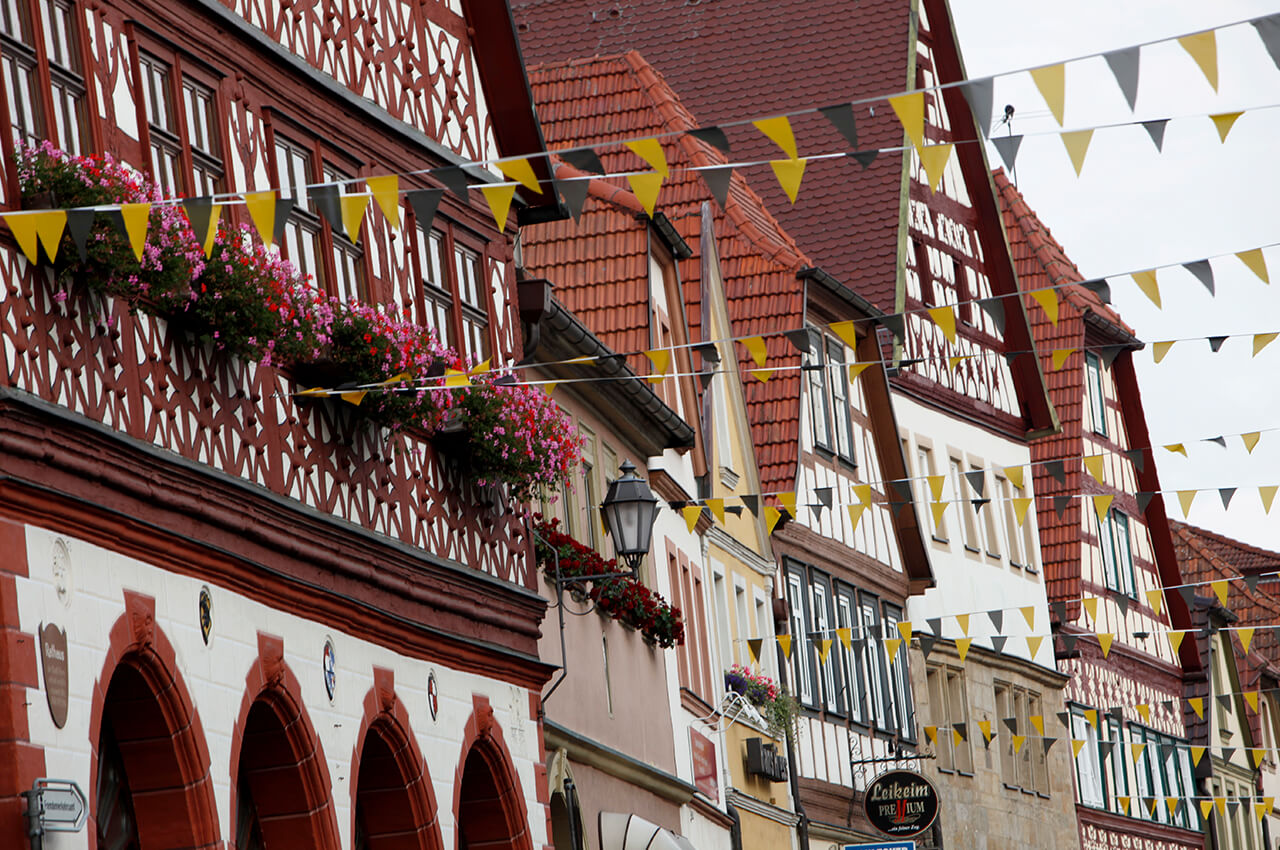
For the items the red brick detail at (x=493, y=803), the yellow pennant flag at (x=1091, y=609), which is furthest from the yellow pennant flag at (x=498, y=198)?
the yellow pennant flag at (x=1091, y=609)

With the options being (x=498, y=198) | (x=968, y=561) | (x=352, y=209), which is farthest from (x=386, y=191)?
(x=968, y=561)

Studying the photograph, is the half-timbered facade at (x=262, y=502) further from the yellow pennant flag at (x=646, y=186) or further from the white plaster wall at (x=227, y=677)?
the yellow pennant flag at (x=646, y=186)

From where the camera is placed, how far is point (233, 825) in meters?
11.2

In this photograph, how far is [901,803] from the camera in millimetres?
27094

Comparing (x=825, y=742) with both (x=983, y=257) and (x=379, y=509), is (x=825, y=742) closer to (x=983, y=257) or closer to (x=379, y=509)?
(x=983, y=257)

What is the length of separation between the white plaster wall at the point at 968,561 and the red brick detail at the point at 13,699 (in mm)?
24500

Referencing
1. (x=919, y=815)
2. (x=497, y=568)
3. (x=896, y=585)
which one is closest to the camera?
(x=497, y=568)

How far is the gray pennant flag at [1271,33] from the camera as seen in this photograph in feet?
26.5

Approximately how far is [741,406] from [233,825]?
639 inches

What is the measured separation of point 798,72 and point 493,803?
879 inches

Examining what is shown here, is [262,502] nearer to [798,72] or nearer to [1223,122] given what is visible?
[1223,122]

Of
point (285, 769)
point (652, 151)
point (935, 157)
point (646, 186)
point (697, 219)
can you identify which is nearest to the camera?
point (935, 157)

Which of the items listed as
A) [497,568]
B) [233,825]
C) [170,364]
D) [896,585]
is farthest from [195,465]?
[896,585]

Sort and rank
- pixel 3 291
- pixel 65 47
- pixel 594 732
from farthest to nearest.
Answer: pixel 594 732 → pixel 65 47 → pixel 3 291
